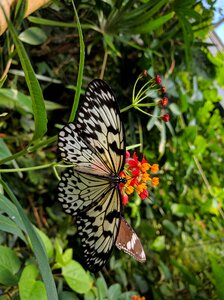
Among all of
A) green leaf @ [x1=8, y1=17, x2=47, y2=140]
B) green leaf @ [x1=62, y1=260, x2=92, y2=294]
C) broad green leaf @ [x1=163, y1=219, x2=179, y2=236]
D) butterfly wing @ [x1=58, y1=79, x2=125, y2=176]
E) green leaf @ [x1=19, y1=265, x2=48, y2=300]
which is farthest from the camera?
broad green leaf @ [x1=163, y1=219, x2=179, y2=236]

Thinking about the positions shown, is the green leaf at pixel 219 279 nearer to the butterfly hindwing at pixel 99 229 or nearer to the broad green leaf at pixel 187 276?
the broad green leaf at pixel 187 276

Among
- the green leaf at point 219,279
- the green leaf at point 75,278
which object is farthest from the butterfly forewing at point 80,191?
the green leaf at point 219,279

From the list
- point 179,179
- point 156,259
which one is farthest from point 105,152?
point 156,259

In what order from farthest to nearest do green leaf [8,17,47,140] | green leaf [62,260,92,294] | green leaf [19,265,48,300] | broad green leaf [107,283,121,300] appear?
broad green leaf [107,283,121,300], green leaf [62,260,92,294], green leaf [19,265,48,300], green leaf [8,17,47,140]

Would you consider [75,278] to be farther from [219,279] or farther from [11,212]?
[219,279]

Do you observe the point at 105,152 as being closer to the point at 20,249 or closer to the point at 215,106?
the point at 20,249

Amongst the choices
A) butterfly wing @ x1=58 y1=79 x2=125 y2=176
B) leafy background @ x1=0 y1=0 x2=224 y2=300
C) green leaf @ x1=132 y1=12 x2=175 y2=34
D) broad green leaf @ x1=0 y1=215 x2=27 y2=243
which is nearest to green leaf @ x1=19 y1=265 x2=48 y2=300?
leafy background @ x1=0 y1=0 x2=224 y2=300

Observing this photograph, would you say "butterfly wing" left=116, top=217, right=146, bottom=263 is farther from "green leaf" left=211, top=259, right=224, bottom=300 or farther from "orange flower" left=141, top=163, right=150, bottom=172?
"green leaf" left=211, top=259, right=224, bottom=300
